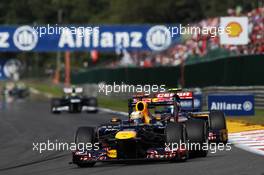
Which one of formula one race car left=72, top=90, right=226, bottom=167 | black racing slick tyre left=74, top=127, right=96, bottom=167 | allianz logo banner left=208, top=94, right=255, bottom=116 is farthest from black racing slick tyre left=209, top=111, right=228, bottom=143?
allianz logo banner left=208, top=94, right=255, bottom=116

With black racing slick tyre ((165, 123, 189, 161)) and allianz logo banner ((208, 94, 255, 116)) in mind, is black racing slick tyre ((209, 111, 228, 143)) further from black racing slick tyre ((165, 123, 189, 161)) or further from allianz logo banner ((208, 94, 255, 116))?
allianz logo banner ((208, 94, 255, 116))

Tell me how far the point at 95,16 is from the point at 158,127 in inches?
3589

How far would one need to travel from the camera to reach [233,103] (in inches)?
1022

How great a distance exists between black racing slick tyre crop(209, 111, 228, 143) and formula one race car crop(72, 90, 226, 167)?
1.92 m

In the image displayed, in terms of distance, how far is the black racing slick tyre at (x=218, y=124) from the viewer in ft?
53.9

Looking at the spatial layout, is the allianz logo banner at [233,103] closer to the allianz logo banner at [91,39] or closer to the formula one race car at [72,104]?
the formula one race car at [72,104]

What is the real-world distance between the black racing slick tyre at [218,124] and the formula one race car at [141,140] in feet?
6.30

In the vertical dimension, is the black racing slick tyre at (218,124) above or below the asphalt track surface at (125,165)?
above

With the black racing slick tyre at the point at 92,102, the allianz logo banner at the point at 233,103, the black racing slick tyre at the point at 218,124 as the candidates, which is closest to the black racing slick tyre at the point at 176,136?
the black racing slick tyre at the point at 218,124

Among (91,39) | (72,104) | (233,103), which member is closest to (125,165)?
(233,103)

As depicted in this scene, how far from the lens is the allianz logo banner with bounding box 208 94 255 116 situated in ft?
84.1

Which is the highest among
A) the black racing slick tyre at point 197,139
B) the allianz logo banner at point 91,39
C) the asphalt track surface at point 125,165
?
the allianz logo banner at point 91,39

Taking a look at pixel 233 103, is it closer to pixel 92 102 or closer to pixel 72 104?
pixel 92 102

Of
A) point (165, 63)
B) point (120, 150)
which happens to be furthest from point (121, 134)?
point (165, 63)
